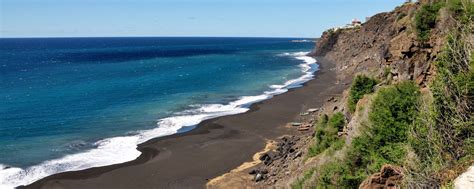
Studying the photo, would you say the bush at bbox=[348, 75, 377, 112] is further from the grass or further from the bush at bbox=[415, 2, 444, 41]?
the grass

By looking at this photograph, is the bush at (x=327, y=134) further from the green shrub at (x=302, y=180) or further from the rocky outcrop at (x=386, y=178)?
the rocky outcrop at (x=386, y=178)

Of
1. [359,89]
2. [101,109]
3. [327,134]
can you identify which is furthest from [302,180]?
[101,109]

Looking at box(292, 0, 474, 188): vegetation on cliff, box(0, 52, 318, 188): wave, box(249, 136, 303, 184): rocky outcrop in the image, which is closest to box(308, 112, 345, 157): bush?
box(292, 0, 474, 188): vegetation on cliff

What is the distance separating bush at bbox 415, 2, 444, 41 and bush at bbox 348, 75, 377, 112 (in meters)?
5.64

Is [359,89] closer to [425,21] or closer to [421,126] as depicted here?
[425,21]

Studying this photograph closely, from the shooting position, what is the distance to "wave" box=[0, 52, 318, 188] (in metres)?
34.8

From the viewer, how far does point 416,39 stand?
2775 centimetres

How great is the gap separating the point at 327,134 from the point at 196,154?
14.4 m

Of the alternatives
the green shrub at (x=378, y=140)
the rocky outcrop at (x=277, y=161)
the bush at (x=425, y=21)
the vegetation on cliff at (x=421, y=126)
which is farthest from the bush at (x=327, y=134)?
the bush at (x=425, y=21)

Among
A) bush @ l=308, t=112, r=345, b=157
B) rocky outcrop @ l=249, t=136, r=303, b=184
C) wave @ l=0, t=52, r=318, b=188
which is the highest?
bush @ l=308, t=112, r=345, b=157

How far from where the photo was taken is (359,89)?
31812 mm

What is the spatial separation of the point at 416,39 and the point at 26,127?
136 feet

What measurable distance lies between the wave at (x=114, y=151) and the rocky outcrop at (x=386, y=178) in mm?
26865

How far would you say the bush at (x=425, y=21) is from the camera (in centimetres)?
2720
